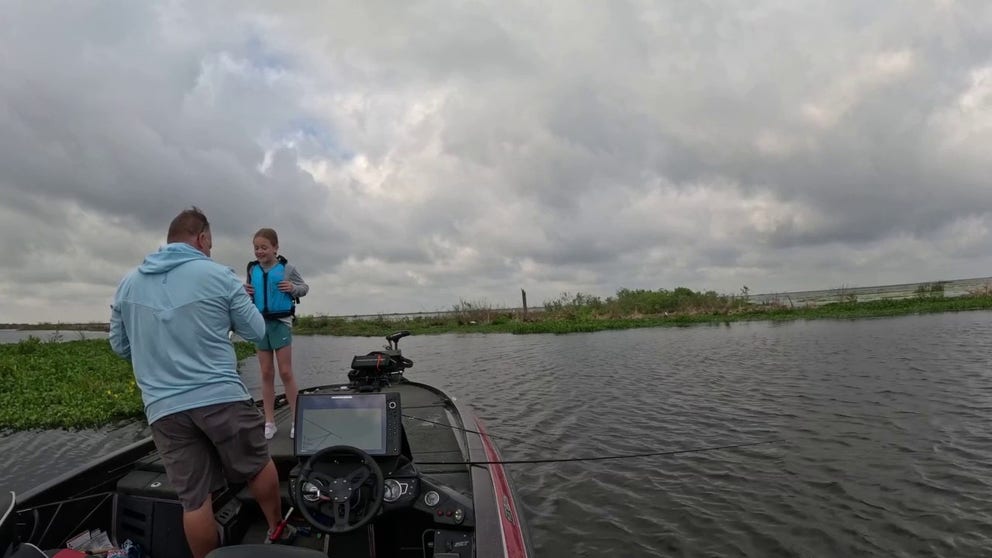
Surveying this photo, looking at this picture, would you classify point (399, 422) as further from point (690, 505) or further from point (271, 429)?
point (690, 505)

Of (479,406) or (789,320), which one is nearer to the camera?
(479,406)

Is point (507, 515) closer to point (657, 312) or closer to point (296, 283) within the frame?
point (296, 283)

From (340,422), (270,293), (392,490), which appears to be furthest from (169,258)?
(270,293)

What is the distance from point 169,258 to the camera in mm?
2816

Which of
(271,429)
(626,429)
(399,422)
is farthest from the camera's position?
(626,429)

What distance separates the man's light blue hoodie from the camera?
2754 millimetres

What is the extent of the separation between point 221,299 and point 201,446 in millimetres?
793

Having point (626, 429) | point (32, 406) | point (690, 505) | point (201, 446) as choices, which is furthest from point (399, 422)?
point (32, 406)

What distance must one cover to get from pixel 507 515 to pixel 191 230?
2.62 metres

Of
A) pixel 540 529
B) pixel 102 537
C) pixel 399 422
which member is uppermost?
pixel 399 422

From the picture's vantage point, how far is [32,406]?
1049 cm

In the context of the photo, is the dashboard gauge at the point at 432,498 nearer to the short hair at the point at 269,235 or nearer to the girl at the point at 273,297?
the girl at the point at 273,297

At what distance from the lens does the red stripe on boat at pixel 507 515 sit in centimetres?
311

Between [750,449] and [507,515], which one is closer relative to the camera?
[507,515]
